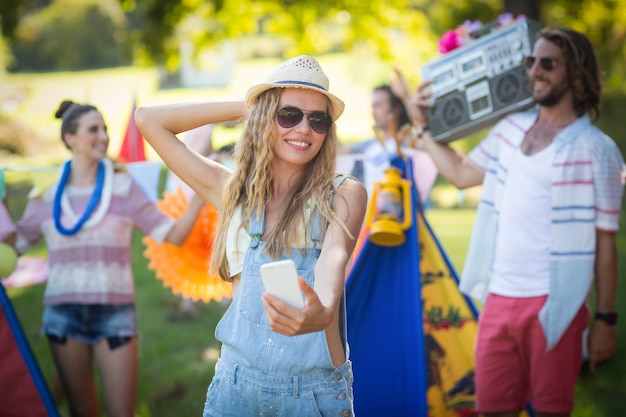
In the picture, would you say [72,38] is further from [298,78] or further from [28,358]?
[298,78]

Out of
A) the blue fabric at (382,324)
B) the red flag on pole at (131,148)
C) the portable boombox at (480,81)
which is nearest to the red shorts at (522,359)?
Result: the blue fabric at (382,324)

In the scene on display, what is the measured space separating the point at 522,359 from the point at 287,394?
4.90 feet

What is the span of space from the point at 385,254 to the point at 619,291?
16.4 feet

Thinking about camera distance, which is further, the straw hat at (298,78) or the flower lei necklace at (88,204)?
the flower lei necklace at (88,204)

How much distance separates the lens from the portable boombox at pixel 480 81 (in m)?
3.40

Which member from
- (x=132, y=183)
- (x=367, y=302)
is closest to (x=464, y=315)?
(x=367, y=302)

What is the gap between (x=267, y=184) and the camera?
2271mm

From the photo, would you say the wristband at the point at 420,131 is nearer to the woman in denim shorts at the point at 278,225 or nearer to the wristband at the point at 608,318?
the wristband at the point at 608,318

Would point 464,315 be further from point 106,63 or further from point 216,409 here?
point 106,63

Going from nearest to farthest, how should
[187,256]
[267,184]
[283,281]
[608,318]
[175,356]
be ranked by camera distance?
[283,281] < [267,184] < [608,318] < [187,256] < [175,356]

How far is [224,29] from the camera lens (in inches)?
477

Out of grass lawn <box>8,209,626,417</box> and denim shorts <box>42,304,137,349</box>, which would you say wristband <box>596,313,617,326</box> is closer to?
grass lawn <box>8,209,626,417</box>

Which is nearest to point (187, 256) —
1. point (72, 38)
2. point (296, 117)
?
point (296, 117)

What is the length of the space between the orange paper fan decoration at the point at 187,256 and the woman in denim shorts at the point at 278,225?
4.33ft
